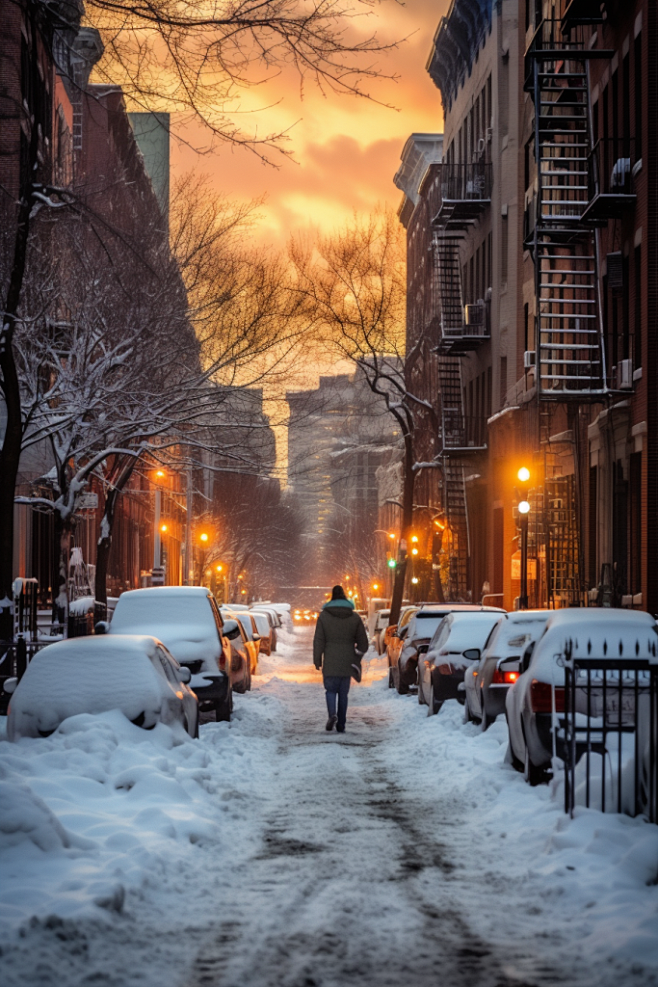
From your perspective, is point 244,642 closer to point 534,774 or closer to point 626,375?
point 626,375

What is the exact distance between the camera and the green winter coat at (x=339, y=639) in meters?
19.0

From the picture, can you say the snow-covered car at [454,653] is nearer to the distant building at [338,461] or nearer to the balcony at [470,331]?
the distant building at [338,461]

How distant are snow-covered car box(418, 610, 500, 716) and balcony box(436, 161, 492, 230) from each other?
2978 cm

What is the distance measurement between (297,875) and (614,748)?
11.2 ft

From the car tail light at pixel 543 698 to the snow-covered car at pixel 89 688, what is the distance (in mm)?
3623

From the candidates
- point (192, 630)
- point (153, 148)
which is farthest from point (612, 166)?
point (153, 148)

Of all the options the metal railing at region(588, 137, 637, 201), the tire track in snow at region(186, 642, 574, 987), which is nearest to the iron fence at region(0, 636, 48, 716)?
the tire track in snow at region(186, 642, 574, 987)

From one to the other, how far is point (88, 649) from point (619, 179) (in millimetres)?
18535

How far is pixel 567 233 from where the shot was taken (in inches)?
1257

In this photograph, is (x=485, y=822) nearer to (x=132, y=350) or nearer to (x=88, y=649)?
(x=88, y=649)

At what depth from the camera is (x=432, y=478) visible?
225 ft

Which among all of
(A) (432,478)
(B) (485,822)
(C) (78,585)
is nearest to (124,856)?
(B) (485,822)

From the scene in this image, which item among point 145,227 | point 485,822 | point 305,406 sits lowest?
point 485,822

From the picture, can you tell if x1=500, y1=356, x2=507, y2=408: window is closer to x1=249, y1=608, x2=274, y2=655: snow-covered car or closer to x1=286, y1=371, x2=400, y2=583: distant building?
x1=286, y1=371, x2=400, y2=583: distant building
